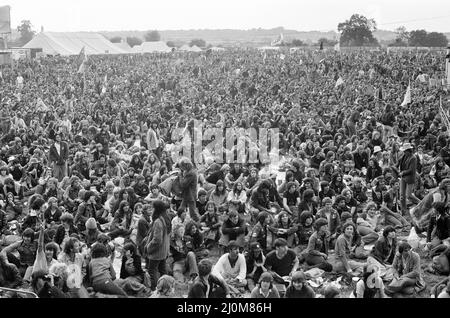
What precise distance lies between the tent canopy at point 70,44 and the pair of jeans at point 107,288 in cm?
3937

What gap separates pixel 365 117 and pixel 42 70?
23.5 meters

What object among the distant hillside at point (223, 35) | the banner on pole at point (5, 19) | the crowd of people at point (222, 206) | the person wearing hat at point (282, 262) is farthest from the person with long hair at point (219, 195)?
the distant hillside at point (223, 35)

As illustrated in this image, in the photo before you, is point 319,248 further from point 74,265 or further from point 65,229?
point 65,229

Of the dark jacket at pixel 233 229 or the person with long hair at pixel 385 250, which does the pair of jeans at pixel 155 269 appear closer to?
the dark jacket at pixel 233 229

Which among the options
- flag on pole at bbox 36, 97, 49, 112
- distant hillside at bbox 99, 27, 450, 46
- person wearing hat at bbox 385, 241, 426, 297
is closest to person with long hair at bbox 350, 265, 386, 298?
person wearing hat at bbox 385, 241, 426, 297

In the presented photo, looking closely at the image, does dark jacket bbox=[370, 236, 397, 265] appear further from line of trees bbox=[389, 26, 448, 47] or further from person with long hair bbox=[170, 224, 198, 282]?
line of trees bbox=[389, 26, 448, 47]

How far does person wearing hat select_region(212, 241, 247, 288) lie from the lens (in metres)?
7.25

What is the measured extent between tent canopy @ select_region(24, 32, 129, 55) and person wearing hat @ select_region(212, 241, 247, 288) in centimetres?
3938

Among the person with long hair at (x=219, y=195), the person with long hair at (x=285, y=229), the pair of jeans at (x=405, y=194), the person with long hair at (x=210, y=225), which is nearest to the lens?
the person with long hair at (x=285, y=229)

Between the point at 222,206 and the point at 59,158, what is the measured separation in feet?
13.2

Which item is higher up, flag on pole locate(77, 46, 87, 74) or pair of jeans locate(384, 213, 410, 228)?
flag on pole locate(77, 46, 87, 74)

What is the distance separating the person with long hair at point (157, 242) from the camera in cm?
722

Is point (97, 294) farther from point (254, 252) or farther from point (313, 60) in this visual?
point (313, 60)
